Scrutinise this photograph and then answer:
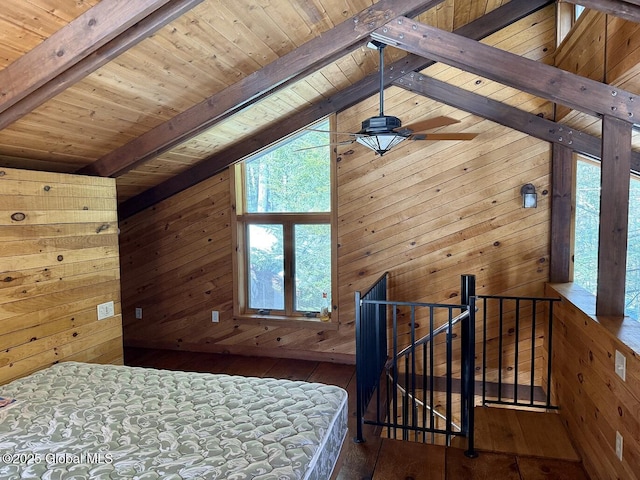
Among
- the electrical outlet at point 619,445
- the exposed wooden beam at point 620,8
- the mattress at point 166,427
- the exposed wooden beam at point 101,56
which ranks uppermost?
the exposed wooden beam at point 620,8

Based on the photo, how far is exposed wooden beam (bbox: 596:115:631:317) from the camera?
251 centimetres

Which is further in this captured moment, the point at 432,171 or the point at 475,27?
the point at 432,171

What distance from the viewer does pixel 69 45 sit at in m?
2.07

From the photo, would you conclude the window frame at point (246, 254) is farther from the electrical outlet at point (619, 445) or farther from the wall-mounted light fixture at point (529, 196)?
the electrical outlet at point (619, 445)

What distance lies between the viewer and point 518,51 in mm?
3955

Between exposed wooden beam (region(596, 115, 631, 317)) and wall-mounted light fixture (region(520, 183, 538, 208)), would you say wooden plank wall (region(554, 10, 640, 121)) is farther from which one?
wall-mounted light fixture (region(520, 183, 538, 208))

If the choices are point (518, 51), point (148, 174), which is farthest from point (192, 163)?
point (518, 51)

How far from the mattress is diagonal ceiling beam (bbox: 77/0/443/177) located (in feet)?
5.60

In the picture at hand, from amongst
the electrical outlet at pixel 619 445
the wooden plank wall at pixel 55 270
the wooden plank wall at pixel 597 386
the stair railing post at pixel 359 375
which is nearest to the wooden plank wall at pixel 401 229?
the wooden plank wall at pixel 597 386

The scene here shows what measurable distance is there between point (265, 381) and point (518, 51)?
3.69m

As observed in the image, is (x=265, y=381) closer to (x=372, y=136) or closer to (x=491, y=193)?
(x=372, y=136)

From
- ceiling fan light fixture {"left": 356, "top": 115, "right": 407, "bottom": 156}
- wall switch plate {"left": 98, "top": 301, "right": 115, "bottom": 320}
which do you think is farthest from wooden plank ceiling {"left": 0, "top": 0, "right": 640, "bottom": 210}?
wall switch plate {"left": 98, "top": 301, "right": 115, "bottom": 320}

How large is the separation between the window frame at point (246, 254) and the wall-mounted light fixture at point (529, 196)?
1.88 m

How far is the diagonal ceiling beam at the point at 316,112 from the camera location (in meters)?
3.81
